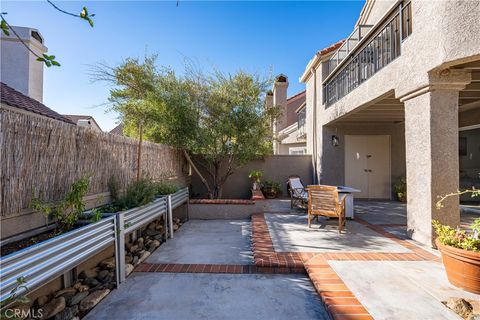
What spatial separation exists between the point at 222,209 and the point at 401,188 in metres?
6.66

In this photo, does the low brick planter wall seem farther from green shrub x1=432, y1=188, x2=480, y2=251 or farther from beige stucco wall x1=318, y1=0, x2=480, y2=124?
green shrub x1=432, y1=188, x2=480, y2=251

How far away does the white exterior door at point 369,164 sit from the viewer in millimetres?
10227

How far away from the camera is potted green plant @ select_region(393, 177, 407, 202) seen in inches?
371

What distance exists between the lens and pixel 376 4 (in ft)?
28.5

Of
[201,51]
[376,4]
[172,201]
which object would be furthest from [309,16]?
[172,201]

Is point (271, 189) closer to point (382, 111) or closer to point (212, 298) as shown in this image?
point (382, 111)

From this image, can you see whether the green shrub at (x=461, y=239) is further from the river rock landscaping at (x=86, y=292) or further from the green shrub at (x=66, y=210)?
the green shrub at (x=66, y=210)

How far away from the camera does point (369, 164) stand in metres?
10.3

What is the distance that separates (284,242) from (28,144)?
419 cm

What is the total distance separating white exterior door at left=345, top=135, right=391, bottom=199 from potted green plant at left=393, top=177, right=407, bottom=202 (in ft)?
1.27

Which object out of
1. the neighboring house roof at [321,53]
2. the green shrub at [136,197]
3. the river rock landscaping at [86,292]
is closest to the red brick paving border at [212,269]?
the river rock landscaping at [86,292]

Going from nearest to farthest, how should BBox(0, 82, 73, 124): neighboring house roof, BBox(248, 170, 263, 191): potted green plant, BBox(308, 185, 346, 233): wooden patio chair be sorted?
BBox(308, 185, 346, 233): wooden patio chair < BBox(0, 82, 73, 124): neighboring house roof < BBox(248, 170, 263, 191): potted green plant

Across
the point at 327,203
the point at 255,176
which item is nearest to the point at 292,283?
the point at 327,203

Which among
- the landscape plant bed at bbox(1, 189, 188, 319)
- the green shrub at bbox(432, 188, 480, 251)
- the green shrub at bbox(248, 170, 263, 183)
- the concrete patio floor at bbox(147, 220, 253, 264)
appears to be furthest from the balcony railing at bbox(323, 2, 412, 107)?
the landscape plant bed at bbox(1, 189, 188, 319)
